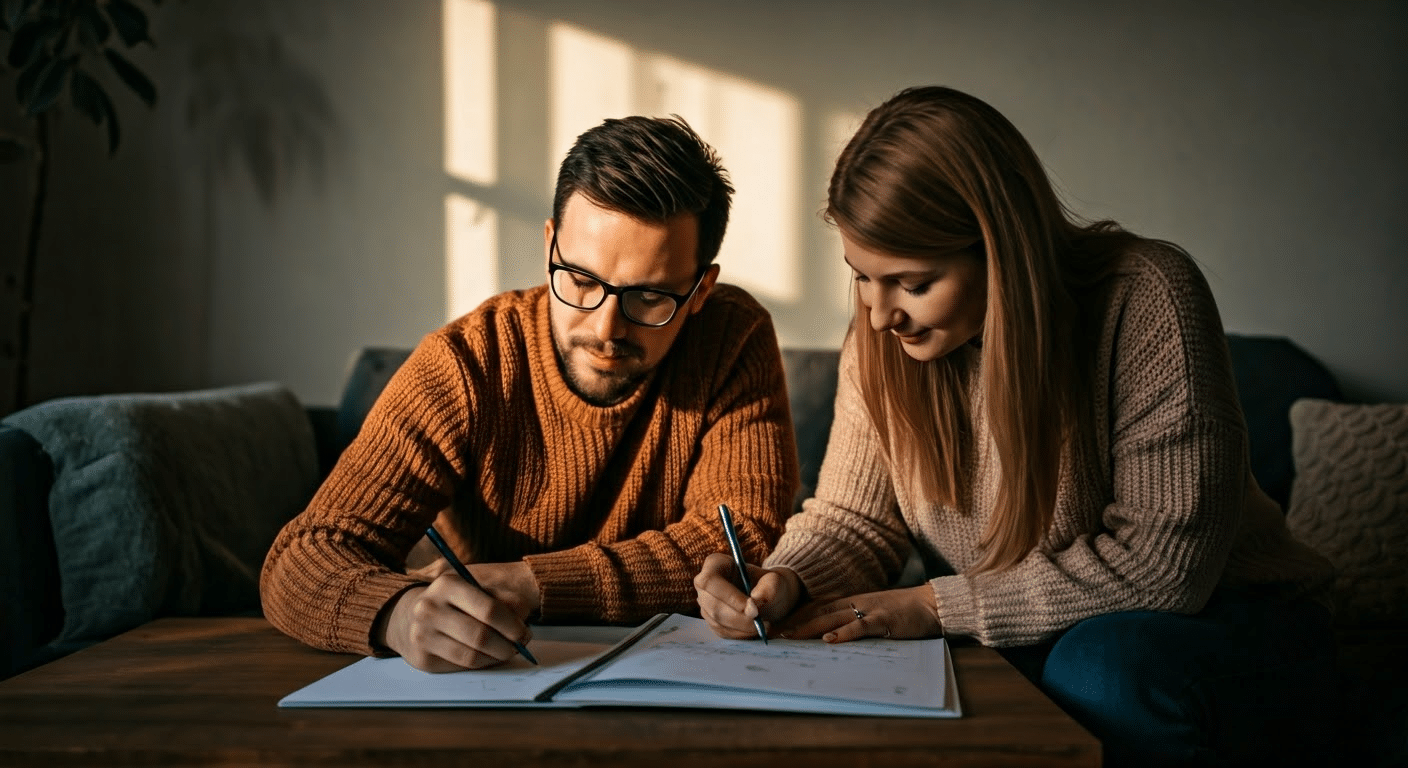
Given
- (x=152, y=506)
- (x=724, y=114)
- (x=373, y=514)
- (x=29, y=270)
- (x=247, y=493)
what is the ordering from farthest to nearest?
(x=724, y=114)
(x=29, y=270)
(x=247, y=493)
(x=152, y=506)
(x=373, y=514)

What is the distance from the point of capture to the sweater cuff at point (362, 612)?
1.11 m

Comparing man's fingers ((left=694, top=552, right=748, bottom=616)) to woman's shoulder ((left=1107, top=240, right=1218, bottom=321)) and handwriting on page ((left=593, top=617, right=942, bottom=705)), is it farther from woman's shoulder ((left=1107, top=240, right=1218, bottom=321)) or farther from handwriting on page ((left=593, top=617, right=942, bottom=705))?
woman's shoulder ((left=1107, top=240, right=1218, bottom=321))

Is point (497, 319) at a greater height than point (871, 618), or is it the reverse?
point (497, 319)

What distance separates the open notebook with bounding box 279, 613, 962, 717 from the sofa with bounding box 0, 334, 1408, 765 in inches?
18.9

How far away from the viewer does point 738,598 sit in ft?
3.69

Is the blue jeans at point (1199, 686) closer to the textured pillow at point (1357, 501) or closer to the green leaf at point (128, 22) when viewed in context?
the textured pillow at point (1357, 501)

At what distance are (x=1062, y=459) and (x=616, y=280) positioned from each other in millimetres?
554

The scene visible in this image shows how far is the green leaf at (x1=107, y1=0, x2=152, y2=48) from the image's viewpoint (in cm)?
238

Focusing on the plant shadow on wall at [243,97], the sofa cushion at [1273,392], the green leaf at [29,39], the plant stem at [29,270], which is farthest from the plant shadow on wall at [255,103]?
the sofa cushion at [1273,392]

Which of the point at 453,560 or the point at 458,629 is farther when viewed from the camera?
the point at 453,560

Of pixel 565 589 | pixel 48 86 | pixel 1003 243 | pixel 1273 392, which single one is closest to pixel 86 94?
pixel 48 86

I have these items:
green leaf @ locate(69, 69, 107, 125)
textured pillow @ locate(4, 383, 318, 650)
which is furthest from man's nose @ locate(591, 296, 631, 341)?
green leaf @ locate(69, 69, 107, 125)

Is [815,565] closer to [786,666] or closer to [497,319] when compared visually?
[786,666]

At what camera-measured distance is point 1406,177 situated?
267cm
